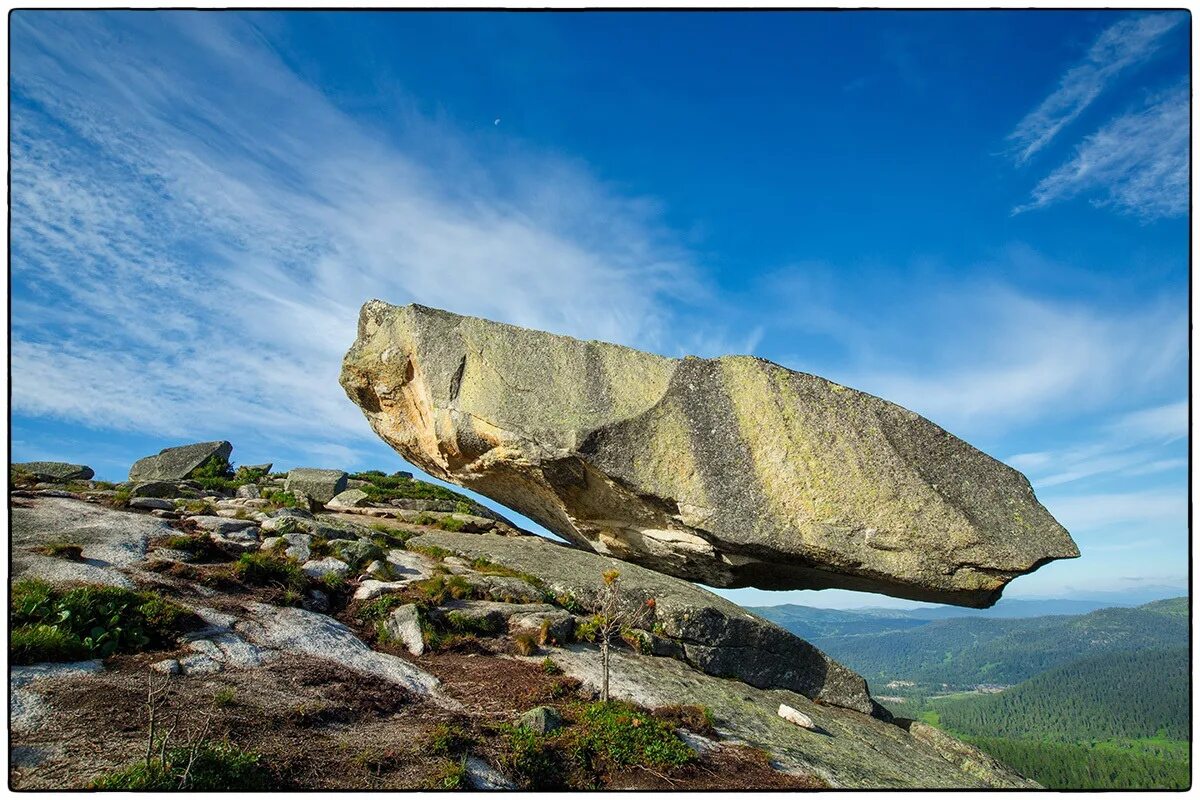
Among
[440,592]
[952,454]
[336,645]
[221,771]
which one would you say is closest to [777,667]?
[952,454]

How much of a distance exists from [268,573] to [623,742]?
1011 centimetres

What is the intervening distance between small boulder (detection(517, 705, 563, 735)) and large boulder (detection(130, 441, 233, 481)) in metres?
29.5

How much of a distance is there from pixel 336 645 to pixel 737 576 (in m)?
12.6

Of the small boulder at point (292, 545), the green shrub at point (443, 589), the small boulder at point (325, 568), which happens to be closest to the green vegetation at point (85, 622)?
the small boulder at point (325, 568)

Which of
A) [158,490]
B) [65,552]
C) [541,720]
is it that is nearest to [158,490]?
[158,490]

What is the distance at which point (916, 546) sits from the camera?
59.8 ft

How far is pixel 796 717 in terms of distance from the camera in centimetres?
1484

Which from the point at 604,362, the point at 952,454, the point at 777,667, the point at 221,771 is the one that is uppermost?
the point at 604,362

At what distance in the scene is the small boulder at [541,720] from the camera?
10547 millimetres

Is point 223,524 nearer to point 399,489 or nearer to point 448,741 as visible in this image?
point 448,741

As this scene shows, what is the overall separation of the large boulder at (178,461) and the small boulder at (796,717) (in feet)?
101

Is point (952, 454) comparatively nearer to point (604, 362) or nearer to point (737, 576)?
point (737, 576)

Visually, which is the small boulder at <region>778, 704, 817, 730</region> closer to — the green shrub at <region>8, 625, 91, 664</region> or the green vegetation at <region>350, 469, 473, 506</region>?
the green shrub at <region>8, 625, 91, 664</region>

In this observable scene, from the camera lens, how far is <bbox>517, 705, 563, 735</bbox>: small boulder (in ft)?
34.6
